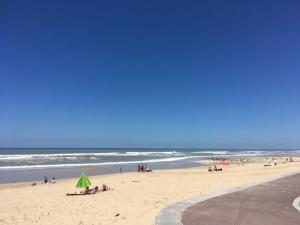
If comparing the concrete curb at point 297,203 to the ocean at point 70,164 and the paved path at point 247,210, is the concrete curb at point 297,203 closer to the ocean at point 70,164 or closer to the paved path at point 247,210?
the paved path at point 247,210

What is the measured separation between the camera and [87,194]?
17281 millimetres

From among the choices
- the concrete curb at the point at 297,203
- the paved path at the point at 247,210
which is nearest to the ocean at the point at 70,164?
the paved path at the point at 247,210

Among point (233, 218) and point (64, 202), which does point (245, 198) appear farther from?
point (64, 202)

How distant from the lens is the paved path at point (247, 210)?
9454 mm

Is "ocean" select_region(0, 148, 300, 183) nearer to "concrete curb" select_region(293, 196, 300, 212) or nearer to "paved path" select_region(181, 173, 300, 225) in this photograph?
"paved path" select_region(181, 173, 300, 225)

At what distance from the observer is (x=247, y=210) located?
10.9 meters

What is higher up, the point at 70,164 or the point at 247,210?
the point at 70,164

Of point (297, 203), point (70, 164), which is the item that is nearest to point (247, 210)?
point (297, 203)

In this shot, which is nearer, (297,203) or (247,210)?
(247,210)

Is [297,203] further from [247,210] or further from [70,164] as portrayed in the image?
Result: [70,164]

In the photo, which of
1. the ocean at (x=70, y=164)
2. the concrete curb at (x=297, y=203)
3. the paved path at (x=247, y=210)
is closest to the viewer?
the paved path at (x=247, y=210)

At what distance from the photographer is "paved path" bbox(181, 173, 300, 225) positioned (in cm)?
945

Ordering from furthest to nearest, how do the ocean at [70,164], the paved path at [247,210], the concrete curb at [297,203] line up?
the ocean at [70,164], the concrete curb at [297,203], the paved path at [247,210]

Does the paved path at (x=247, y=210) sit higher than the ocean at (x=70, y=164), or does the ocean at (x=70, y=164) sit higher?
the ocean at (x=70, y=164)
